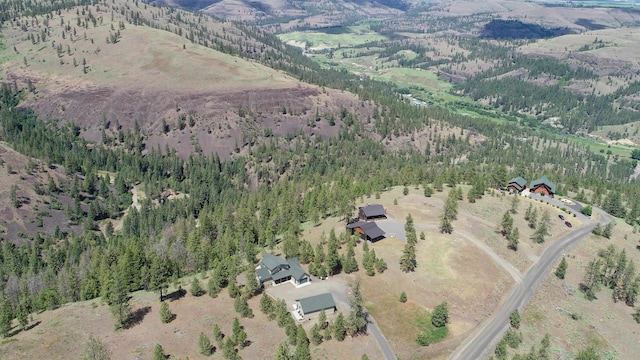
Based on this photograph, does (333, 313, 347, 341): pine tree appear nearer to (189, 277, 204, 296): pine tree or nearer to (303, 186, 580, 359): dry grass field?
(303, 186, 580, 359): dry grass field

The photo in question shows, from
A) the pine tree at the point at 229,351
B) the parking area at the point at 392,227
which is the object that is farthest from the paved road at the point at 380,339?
the parking area at the point at 392,227

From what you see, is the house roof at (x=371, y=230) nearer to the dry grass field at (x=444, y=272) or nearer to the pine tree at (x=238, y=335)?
the dry grass field at (x=444, y=272)

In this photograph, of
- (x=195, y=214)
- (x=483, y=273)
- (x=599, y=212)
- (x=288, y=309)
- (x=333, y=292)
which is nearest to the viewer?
(x=288, y=309)

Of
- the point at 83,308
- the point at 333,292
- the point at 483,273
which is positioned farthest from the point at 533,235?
the point at 83,308

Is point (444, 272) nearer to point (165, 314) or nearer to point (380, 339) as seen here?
point (380, 339)

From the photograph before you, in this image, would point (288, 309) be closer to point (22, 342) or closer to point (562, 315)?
point (22, 342)
